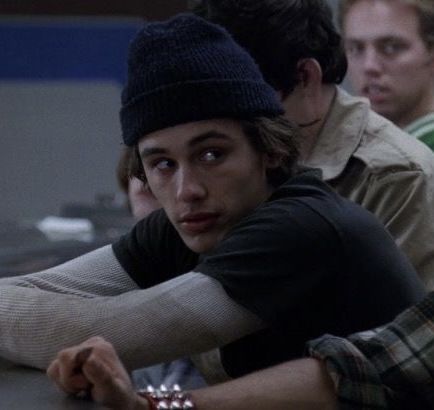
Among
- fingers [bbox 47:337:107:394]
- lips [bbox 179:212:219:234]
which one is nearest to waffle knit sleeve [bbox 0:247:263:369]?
lips [bbox 179:212:219:234]

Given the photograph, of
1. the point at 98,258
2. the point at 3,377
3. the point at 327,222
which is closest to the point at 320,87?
the point at 98,258

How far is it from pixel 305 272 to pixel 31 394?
1.48 feet

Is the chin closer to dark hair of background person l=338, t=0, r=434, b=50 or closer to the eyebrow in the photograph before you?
the eyebrow

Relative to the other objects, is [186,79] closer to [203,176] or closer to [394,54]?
[203,176]

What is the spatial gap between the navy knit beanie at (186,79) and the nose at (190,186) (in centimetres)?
8

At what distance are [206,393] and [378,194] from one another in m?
0.97

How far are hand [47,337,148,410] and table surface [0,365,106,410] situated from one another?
0.02 m

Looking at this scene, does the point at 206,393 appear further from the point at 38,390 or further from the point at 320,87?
the point at 320,87

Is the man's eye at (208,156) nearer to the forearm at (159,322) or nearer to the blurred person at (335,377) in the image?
the forearm at (159,322)

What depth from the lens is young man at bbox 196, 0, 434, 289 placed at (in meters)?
2.72

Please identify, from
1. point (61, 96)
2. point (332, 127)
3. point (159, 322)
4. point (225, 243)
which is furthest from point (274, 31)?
point (61, 96)

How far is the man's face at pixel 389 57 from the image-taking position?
12.8 feet

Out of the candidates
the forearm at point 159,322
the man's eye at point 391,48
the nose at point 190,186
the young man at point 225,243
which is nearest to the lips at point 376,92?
the man's eye at point 391,48

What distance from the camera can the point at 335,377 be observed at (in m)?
1.89
